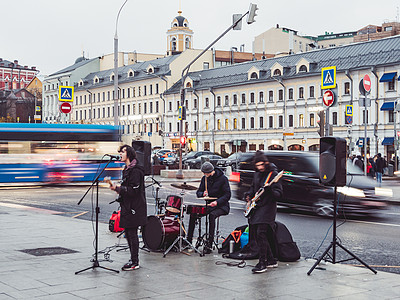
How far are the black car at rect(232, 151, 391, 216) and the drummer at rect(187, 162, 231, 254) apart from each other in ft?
20.9

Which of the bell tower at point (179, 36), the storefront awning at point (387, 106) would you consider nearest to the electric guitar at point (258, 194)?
the storefront awning at point (387, 106)

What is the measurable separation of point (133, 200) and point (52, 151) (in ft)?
71.8

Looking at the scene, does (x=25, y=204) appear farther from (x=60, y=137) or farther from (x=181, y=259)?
(x=181, y=259)

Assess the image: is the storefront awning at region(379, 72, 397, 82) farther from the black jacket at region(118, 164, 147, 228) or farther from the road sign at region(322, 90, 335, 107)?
the black jacket at region(118, 164, 147, 228)

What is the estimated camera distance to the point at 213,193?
36.9ft

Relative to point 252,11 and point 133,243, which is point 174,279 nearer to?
point 133,243

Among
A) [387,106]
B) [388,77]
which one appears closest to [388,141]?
[387,106]

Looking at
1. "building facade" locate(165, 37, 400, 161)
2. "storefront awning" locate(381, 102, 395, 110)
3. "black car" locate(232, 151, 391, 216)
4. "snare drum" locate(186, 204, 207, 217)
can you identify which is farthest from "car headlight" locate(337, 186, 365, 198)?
"storefront awning" locate(381, 102, 395, 110)

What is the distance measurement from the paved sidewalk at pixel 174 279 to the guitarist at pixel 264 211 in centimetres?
22

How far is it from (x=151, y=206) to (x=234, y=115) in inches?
2201

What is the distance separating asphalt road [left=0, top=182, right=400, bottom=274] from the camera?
37.3 ft

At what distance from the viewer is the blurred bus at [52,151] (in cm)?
2945

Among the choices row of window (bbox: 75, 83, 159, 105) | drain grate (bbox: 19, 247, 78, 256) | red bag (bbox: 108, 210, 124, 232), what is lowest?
drain grate (bbox: 19, 247, 78, 256)

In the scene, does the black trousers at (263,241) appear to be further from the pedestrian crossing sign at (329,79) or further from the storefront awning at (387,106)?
the storefront awning at (387,106)
